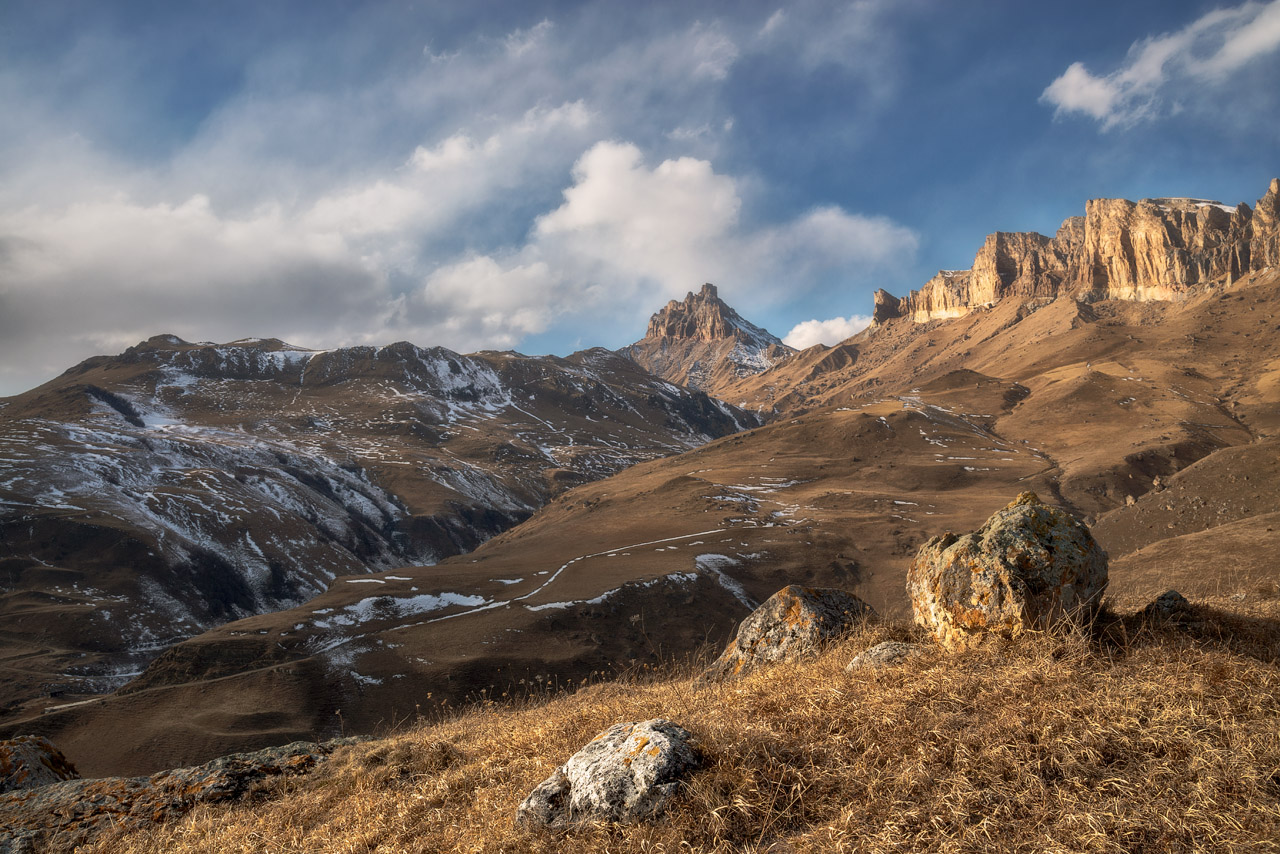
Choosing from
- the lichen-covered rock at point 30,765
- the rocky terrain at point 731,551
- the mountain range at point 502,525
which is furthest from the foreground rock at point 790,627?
the lichen-covered rock at point 30,765

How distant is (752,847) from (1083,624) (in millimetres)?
5072

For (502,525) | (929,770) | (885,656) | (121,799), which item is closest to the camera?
(929,770)

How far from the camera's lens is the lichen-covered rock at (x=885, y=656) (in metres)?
7.05

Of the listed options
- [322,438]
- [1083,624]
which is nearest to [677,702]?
[1083,624]

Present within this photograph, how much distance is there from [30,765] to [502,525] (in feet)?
386

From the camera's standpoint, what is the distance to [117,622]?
6469 centimetres

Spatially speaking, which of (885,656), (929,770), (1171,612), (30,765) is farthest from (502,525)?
(929,770)

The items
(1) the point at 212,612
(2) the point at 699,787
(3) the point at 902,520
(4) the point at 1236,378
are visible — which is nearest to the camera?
(2) the point at 699,787

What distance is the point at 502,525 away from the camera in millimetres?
124688

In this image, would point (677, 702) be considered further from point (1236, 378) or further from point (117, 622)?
point (1236, 378)

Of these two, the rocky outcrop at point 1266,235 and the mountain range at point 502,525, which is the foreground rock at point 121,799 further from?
the rocky outcrop at point 1266,235

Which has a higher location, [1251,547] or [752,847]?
[752,847]

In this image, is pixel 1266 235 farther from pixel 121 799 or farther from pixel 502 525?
pixel 121 799

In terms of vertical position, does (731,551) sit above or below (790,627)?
below
